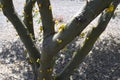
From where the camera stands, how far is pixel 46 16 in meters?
3.80

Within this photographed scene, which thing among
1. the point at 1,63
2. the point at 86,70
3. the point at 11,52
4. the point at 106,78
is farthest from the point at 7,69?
the point at 106,78

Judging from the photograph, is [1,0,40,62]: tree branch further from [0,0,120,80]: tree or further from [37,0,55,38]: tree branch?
[37,0,55,38]: tree branch

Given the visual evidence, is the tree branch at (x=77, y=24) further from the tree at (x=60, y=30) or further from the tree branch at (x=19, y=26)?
the tree branch at (x=19, y=26)

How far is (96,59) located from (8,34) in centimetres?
397

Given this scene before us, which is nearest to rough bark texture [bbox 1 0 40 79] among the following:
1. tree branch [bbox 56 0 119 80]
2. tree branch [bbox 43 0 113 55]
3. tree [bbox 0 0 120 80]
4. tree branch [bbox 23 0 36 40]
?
tree [bbox 0 0 120 80]

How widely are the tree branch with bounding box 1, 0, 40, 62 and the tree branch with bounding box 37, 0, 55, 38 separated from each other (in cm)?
79

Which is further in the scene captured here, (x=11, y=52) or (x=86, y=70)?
(x=11, y=52)

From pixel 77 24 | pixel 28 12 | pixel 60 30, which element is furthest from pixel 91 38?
pixel 28 12

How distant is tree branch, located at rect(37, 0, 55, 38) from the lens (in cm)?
369

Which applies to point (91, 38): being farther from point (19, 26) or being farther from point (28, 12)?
point (28, 12)

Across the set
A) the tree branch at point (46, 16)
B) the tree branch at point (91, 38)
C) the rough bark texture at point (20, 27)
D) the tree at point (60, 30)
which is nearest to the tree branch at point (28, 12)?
the tree at point (60, 30)

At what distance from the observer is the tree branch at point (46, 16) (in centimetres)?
369

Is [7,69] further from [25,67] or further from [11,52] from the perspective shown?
[11,52]

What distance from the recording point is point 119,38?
407 inches
